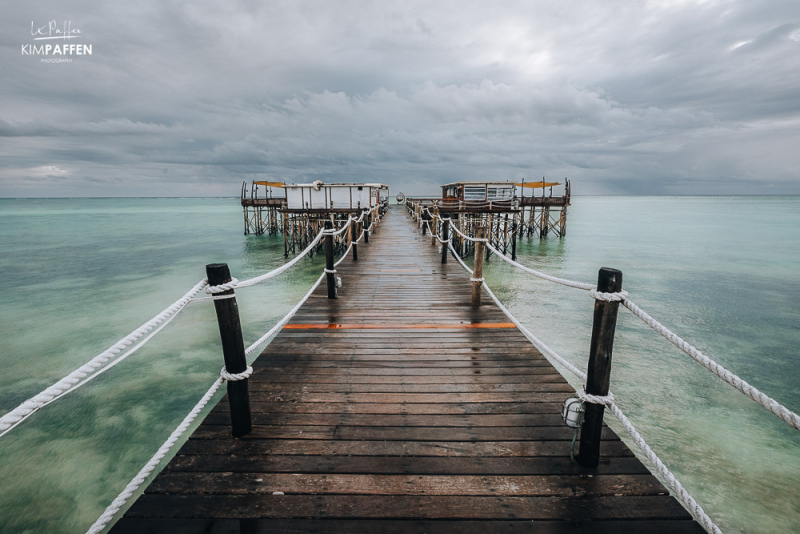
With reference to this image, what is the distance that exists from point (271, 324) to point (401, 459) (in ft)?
35.1

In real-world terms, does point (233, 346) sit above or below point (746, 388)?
below

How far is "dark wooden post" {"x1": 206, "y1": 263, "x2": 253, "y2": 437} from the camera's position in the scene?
95.0 inches

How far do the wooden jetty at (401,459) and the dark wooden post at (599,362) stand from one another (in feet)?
0.49

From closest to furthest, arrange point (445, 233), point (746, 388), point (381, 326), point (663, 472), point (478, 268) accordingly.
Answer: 1. point (746, 388)
2. point (663, 472)
3. point (381, 326)
4. point (478, 268)
5. point (445, 233)

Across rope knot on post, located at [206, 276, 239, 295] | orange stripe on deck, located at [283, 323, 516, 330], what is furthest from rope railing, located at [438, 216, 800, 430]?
orange stripe on deck, located at [283, 323, 516, 330]

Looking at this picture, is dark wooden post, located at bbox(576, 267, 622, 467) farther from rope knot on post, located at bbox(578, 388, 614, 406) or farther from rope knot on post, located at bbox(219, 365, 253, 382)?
rope knot on post, located at bbox(219, 365, 253, 382)

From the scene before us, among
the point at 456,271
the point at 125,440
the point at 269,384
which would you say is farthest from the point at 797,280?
the point at 125,440

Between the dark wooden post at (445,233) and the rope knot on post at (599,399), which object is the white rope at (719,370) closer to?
the rope knot on post at (599,399)

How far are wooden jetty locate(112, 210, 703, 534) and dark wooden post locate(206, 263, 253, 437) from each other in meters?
0.16

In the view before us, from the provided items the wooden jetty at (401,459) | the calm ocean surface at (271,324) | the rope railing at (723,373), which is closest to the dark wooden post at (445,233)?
the calm ocean surface at (271,324)

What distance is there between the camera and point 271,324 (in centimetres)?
1228

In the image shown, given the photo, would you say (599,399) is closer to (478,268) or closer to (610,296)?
(610,296)

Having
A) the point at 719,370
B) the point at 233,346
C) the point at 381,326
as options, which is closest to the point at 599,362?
the point at 719,370

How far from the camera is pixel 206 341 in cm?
1055
